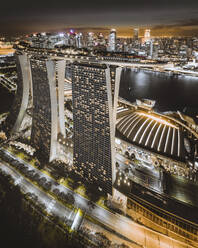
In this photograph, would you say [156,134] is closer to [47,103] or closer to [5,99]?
[47,103]

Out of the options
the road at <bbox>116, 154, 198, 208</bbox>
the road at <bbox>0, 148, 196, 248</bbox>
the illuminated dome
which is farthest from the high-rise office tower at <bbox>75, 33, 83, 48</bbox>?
the road at <bbox>0, 148, 196, 248</bbox>

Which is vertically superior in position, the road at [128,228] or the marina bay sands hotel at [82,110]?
the marina bay sands hotel at [82,110]

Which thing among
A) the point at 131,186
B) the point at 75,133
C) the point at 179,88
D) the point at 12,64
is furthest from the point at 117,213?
the point at 12,64

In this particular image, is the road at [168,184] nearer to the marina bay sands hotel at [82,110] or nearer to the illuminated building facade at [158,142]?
the illuminated building facade at [158,142]

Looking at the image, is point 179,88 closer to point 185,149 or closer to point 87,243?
point 185,149

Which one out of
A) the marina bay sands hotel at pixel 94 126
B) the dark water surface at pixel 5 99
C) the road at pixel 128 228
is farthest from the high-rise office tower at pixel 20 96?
the road at pixel 128 228

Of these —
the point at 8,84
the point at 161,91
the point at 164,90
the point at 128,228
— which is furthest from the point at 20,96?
the point at 164,90

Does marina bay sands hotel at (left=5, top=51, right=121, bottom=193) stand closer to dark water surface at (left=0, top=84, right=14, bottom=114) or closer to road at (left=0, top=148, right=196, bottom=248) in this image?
road at (left=0, top=148, right=196, bottom=248)

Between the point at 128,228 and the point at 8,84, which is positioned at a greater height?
the point at 8,84
